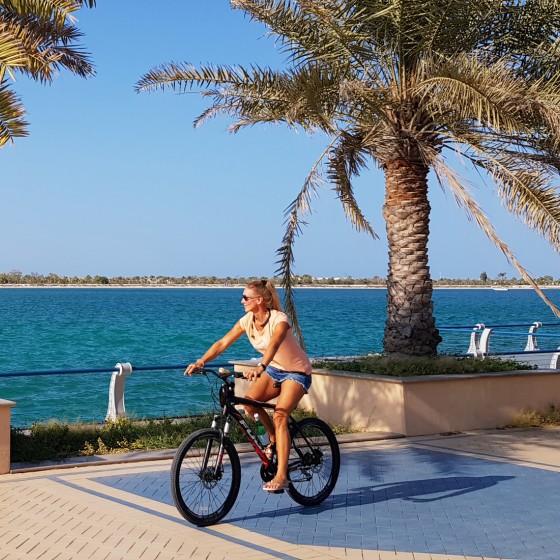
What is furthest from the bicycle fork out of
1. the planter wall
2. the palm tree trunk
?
the palm tree trunk

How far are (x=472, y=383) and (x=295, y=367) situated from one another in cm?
548

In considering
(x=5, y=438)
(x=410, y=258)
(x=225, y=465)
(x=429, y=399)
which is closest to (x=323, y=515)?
(x=225, y=465)

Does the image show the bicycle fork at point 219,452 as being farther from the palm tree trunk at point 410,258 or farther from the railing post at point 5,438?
the palm tree trunk at point 410,258

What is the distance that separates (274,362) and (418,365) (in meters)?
5.60

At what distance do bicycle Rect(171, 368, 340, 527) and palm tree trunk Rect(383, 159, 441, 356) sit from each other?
19.9ft

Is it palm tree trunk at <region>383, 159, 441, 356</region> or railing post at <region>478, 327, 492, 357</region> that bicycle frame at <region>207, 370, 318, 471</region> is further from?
railing post at <region>478, 327, 492, 357</region>

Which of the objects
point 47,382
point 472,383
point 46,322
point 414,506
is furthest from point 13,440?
point 46,322

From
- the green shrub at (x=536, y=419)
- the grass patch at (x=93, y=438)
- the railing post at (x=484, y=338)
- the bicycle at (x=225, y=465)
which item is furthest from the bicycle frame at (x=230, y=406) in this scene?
the railing post at (x=484, y=338)

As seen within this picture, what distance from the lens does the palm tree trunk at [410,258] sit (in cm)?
1396

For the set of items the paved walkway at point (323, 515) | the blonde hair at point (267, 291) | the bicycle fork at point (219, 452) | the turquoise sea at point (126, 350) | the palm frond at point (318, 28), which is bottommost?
the turquoise sea at point (126, 350)

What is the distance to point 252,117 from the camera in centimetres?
1561

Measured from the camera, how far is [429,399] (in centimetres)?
1224

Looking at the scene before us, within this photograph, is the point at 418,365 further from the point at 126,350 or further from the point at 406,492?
the point at 126,350

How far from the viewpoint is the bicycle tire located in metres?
7.91
